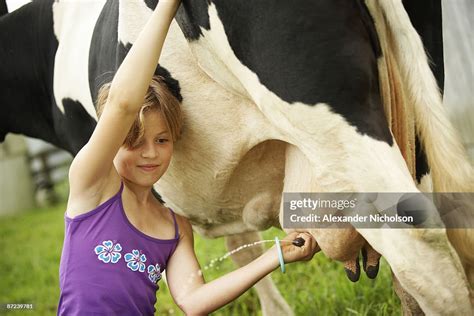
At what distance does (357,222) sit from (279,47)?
0.32 meters

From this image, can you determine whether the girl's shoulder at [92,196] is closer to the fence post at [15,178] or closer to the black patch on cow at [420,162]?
the black patch on cow at [420,162]

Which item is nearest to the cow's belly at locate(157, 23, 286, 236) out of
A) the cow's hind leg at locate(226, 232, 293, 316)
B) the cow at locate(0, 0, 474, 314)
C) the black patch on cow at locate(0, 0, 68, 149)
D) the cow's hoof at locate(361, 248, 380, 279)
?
the cow at locate(0, 0, 474, 314)

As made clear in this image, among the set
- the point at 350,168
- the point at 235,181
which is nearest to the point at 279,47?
the point at 350,168

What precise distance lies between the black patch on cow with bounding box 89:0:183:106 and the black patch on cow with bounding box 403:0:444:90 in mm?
460

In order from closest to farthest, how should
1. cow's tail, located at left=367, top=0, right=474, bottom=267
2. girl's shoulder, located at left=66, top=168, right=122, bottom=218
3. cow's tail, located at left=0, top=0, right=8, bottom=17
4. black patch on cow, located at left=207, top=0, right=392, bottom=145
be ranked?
black patch on cow, located at left=207, top=0, right=392, bottom=145
cow's tail, located at left=367, top=0, right=474, bottom=267
girl's shoulder, located at left=66, top=168, right=122, bottom=218
cow's tail, located at left=0, top=0, right=8, bottom=17

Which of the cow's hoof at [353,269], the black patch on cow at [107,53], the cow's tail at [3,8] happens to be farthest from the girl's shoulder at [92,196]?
the cow's tail at [3,8]

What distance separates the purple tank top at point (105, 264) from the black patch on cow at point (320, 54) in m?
0.41

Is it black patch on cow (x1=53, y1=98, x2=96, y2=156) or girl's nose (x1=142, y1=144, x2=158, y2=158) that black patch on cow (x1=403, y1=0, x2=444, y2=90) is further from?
black patch on cow (x1=53, y1=98, x2=96, y2=156)

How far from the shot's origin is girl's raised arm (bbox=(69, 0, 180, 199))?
1.21 meters

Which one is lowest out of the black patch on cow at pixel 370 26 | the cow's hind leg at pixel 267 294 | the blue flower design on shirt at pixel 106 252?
the cow's hind leg at pixel 267 294

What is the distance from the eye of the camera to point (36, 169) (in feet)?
15.5

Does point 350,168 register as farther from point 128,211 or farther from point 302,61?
point 128,211

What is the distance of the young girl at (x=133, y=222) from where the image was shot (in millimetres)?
1226

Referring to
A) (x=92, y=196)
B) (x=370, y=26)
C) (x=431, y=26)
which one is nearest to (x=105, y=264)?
(x=92, y=196)
